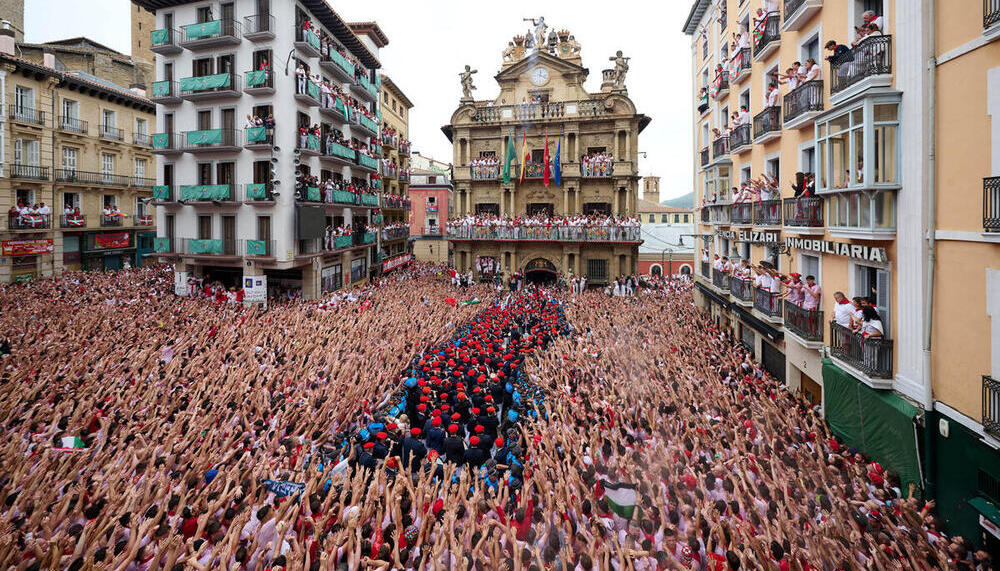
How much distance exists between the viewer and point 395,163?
41812 mm

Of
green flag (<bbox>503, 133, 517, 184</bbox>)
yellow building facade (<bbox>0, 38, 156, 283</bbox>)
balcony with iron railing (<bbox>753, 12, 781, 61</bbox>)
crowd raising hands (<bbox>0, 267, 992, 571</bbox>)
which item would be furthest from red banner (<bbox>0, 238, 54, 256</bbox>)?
balcony with iron railing (<bbox>753, 12, 781, 61</bbox>)

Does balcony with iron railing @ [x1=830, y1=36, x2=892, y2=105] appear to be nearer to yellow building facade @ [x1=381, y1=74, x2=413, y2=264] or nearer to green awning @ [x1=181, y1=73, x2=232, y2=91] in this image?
green awning @ [x1=181, y1=73, x2=232, y2=91]

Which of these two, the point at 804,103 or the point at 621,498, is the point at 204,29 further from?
the point at 621,498

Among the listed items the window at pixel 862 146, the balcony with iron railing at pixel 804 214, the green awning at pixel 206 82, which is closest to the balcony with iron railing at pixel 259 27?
the green awning at pixel 206 82

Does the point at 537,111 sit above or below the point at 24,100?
above

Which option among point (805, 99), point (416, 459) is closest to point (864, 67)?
point (805, 99)

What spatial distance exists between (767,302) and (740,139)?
259 inches

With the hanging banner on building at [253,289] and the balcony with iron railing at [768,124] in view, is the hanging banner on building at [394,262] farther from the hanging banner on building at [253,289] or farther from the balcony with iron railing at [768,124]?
the balcony with iron railing at [768,124]

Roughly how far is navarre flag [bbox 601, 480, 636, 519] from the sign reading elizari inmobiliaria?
7.02 metres

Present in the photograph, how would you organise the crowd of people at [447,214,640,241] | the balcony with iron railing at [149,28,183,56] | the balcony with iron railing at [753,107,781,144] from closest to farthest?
the balcony with iron railing at [753,107,781,144]
the balcony with iron railing at [149,28,183,56]
the crowd of people at [447,214,640,241]

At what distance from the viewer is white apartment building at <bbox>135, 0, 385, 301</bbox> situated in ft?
79.9

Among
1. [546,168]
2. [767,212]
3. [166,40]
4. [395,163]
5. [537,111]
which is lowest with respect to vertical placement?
[767,212]

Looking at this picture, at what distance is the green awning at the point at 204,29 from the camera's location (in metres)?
24.4

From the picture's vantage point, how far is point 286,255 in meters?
24.7
